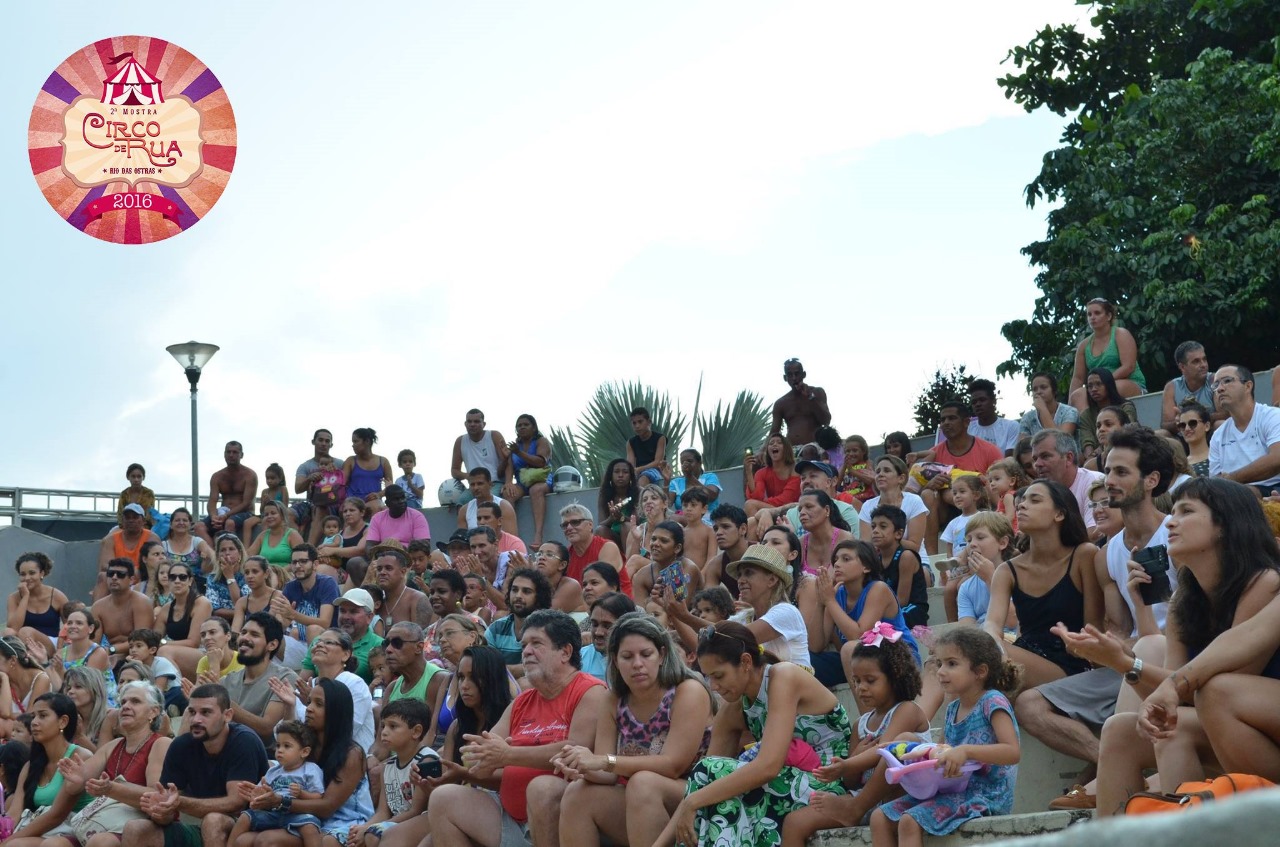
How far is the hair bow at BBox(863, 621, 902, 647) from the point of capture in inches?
213

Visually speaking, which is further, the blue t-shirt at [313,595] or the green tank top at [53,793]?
the blue t-shirt at [313,595]

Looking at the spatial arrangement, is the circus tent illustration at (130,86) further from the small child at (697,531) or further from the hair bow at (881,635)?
the hair bow at (881,635)

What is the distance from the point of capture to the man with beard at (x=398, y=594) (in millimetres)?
10203

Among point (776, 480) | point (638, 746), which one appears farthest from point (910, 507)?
point (638, 746)

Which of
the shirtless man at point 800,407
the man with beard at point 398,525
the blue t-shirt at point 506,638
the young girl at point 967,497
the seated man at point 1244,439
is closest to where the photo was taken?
the seated man at point 1244,439

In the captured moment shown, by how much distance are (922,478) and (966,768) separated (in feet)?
18.7

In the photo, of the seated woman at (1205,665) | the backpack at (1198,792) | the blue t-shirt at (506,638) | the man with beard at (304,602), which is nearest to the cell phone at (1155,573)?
the seated woman at (1205,665)

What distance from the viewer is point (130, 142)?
1384 centimetres

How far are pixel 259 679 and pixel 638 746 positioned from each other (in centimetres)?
356

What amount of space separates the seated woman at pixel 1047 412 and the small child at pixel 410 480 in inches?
246

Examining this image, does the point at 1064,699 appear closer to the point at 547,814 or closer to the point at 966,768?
the point at 966,768

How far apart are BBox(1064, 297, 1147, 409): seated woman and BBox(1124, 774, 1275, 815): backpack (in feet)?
24.6

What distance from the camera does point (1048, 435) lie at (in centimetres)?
786

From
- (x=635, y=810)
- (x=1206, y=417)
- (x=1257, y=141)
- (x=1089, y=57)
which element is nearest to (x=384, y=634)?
(x=635, y=810)
